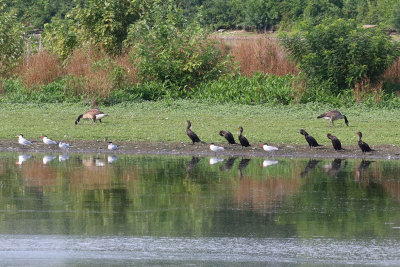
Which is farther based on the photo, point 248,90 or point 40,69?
point 40,69

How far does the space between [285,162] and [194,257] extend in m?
7.98

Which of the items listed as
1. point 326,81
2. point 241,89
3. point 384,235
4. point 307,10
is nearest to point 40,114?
point 241,89

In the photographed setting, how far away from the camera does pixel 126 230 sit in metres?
10.3

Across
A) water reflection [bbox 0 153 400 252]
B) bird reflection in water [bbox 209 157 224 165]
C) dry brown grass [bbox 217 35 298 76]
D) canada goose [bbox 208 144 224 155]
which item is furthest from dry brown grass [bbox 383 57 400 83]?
bird reflection in water [bbox 209 157 224 165]

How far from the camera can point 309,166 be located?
1614 centimetres

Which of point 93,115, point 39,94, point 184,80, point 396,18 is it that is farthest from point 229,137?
point 396,18

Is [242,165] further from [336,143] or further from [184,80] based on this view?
[184,80]

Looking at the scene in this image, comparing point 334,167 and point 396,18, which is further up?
point 396,18

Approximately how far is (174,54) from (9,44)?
6.01m

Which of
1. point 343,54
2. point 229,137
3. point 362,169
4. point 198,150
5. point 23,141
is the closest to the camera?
point 362,169

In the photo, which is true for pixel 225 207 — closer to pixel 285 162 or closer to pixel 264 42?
pixel 285 162

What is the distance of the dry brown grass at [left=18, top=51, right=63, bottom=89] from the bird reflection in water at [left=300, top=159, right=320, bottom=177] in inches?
467

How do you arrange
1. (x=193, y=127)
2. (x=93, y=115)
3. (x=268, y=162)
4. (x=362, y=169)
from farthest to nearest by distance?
(x=93, y=115)
(x=193, y=127)
(x=268, y=162)
(x=362, y=169)

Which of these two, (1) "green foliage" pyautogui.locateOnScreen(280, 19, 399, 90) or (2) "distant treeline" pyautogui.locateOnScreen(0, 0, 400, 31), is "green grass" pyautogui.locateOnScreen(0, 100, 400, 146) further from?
(2) "distant treeline" pyautogui.locateOnScreen(0, 0, 400, 31)
